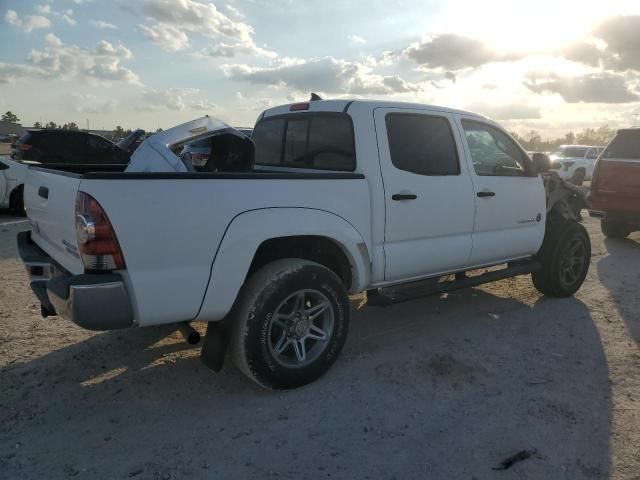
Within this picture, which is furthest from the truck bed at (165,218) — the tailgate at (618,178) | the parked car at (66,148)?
the parked car at (66,148)

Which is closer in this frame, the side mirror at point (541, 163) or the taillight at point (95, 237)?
the taillight at point (95, 237)

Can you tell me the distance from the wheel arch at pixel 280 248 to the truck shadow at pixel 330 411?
70 centimetres

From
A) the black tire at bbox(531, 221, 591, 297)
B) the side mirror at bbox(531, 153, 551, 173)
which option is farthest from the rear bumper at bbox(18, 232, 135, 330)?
the black tire at bbox(531, 221, 591, 297)

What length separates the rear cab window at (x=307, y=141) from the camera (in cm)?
404

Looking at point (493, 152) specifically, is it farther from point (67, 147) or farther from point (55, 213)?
point (67, 147)

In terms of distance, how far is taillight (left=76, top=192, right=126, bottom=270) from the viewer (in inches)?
108

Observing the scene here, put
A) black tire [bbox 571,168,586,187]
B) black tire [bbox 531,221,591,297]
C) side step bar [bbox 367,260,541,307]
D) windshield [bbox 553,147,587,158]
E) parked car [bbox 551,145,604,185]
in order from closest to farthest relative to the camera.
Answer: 1. side step bar [bbox 367,260,541,307]
2. black tire [bbox 531,221,591,297]
3. black tire [bbox 571,168,586,187]
4. parked car [bbox 551,145,604,185]
5. windshield [bbox 553,147,587,158]

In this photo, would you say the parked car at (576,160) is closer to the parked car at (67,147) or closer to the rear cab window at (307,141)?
the parked car at (67,147)

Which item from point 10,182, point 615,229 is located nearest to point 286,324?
point 615,229

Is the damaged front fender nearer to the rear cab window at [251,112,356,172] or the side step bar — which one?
the side step bar

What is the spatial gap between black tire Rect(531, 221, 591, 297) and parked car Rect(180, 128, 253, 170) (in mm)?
3461

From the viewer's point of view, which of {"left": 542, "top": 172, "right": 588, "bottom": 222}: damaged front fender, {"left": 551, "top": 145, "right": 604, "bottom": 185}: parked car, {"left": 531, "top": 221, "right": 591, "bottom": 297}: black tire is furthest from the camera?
{"left": 551, "top": 145, "right": 604, "bottom": 185}: parked car

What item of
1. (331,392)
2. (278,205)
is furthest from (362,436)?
(278,205)

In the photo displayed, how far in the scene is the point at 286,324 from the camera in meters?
3.57
